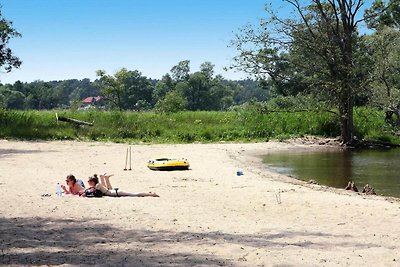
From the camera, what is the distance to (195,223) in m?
10.5

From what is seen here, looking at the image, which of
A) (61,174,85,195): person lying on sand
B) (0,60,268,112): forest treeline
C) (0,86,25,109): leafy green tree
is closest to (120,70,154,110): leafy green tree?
(0,60,268,112): forest treeline

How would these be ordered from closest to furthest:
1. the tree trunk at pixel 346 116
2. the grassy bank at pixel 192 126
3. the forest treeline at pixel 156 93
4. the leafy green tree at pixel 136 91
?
the tree trunk at pixel 346 116 < the grassy bank at pixel 192 126 < the forest treeline at pixel 156 93 < the leafy green tree at pixel 136 91

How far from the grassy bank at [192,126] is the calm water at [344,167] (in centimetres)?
820

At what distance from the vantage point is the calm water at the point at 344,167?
1938 centimetres

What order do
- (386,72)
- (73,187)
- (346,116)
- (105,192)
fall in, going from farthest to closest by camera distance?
(346,116), (386,72), (73,187), (105,192)

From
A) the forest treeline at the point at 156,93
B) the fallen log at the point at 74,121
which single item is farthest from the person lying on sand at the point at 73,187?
the forest treeline at the point at 156,93

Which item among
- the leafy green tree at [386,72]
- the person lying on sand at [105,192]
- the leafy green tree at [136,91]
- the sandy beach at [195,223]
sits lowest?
the sandy beach at [195,223]

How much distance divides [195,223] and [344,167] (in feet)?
50.6

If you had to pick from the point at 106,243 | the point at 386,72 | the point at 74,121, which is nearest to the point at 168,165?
the point at 106,243

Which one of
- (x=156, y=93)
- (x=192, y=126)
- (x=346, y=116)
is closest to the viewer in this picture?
(x=346, y=116)

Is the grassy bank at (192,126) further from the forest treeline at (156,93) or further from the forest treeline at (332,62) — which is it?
the forest treeline at (156,93)

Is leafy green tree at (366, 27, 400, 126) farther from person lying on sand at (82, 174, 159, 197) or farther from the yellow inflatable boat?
person lying on sand at (82, 174, 159, 197)

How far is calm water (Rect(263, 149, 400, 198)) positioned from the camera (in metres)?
19.4

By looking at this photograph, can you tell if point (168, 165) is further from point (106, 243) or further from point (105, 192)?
point (106, 243)
